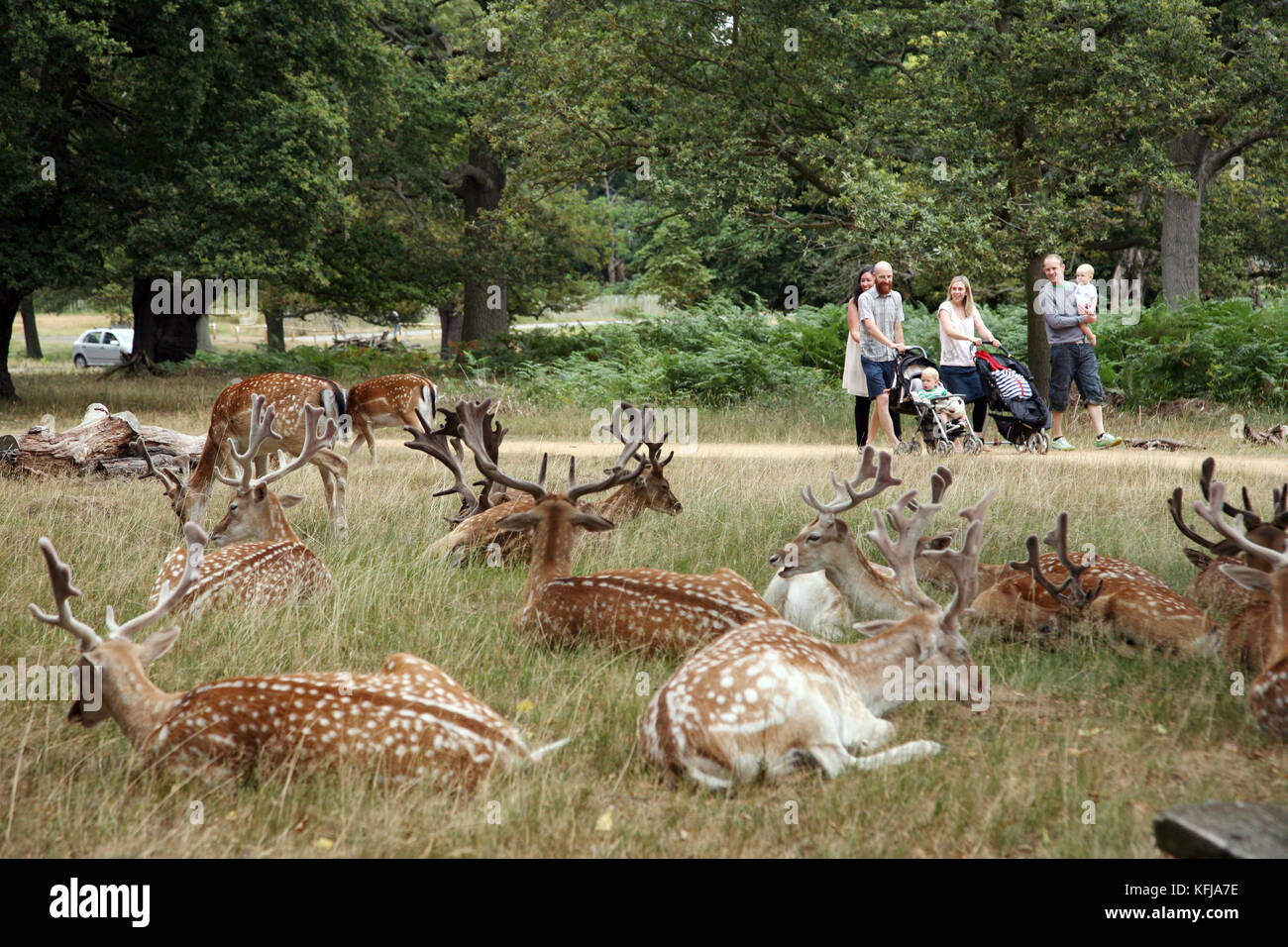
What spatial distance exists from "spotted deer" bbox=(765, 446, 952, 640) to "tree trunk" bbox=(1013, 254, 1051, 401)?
10454 mm

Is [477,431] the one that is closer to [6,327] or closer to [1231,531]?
[1231,531]

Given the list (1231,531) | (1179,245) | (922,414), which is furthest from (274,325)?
(1231,531)

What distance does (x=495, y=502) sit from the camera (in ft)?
25.5

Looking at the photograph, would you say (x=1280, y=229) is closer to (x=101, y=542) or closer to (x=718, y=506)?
(x=718, y=506)

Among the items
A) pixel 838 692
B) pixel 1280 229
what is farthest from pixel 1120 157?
pixel 1280 229

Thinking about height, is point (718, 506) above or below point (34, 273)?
below

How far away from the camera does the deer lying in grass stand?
4602 millimetres

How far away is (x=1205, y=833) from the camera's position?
2855 millimetres

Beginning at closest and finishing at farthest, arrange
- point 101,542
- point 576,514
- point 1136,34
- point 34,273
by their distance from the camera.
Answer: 1. point 576,514
2. point 101,542
3. point 1136,34
4. point 34,273

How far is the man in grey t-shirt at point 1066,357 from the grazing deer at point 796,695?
24.7 feet

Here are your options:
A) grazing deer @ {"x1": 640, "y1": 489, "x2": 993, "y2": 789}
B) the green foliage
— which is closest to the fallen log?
grazing deer @ {"x1": 640, "y1": 489, "x2": 993, "y2": 789}

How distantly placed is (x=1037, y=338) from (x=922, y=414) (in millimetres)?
5125

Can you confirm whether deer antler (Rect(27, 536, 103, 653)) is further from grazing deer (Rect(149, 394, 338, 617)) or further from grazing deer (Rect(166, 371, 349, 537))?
grazing deer (Rect(166, 371, 349, 537))

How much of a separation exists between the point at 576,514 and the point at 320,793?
2.50 m
